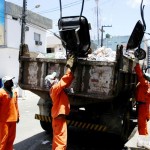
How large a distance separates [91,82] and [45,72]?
0.98 meters

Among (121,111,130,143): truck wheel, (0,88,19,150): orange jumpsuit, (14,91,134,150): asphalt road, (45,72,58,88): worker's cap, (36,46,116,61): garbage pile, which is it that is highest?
(36,46,116,61): garbage pile

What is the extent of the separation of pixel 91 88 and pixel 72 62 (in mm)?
626

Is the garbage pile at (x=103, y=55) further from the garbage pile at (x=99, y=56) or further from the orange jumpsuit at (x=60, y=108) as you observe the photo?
the orange jumpsuit at (x=60, y=108)

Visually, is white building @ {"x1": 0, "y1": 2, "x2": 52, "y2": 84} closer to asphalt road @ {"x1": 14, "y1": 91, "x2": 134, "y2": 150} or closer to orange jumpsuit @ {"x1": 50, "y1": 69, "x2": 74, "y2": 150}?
asphalt road @ {"x1": 14, "y1": 91, "x2": 134, "y2": 150}

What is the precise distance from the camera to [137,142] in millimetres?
5078

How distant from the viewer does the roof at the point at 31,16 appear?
23497 mm

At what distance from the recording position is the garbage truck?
5.67 meters

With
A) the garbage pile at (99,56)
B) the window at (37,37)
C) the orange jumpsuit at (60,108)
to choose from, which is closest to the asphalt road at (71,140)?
the orange jumpsuit at (60,108)

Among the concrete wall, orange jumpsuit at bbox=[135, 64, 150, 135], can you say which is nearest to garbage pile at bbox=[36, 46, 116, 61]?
orange jumpsuit at bbox=[135, 64, 150, 135]

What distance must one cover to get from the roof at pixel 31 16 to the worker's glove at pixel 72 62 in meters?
18.5

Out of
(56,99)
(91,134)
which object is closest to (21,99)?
(91,134)

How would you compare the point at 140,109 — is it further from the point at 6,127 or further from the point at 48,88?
the point at 6,127

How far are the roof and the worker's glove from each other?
60.6 ft

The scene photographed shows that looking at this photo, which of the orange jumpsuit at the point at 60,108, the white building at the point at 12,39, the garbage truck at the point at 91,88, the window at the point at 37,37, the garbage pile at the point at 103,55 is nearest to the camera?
the orange jumpsuit at the point at 60,108
